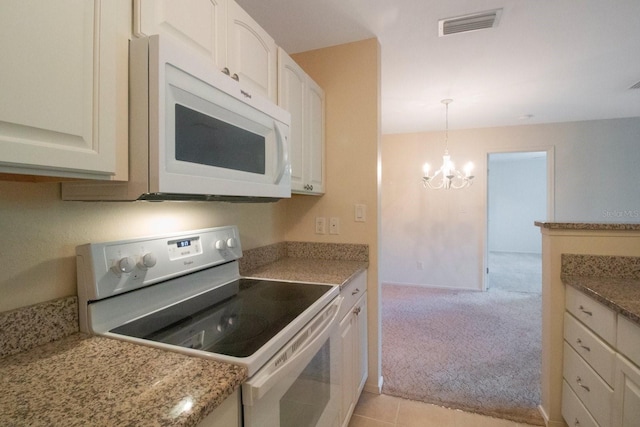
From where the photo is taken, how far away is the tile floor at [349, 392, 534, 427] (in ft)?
5.68

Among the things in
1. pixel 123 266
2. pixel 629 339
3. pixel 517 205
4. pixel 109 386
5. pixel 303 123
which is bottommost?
pixel 629 339

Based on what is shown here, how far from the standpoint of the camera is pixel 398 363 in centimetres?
235

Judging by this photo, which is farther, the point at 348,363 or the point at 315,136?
the point at 315,136

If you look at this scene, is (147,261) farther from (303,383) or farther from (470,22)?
(470,22)

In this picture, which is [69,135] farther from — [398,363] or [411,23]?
[398,363]

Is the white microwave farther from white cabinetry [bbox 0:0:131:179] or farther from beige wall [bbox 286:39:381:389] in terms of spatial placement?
beige wall [bbox 286:39:381:389]

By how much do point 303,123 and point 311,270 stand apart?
2.88 ft

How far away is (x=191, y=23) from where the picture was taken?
986mm

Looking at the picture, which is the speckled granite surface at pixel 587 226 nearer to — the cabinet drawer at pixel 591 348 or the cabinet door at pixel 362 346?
the cabinet drawer at pixel 591 348

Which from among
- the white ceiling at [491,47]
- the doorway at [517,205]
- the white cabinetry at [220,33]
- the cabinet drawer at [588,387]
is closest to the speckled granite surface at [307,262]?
the white cabinetry at [220,33]

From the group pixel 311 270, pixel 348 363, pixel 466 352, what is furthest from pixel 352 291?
pixel 466 352

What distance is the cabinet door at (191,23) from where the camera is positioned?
Result: 83 centimetres

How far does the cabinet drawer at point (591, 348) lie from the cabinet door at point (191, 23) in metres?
1.95

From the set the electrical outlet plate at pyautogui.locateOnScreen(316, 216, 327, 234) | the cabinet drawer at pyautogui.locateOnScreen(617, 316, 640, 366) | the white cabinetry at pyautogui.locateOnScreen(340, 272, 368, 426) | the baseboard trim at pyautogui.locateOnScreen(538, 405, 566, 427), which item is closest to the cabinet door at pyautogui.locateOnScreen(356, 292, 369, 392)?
the white cabinetry at pyautogui.locateOnScreen(340, 272, 368, 426)
